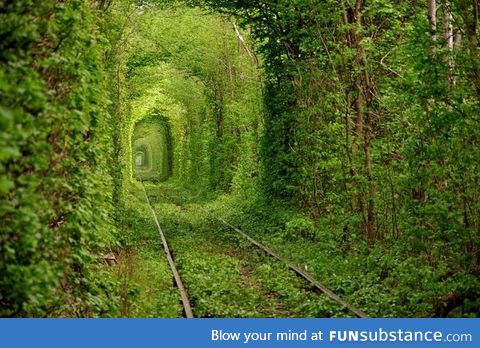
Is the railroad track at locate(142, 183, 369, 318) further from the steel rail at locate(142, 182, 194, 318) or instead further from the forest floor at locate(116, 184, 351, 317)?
the forest floor at locate(116, 184, 351, 317)

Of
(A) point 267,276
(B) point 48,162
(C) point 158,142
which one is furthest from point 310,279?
(C) point 158,142

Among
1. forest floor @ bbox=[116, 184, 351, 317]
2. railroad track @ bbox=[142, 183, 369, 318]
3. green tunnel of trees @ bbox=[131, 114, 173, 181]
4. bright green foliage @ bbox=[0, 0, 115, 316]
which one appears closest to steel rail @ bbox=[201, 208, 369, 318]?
→ railroad track @ bbox=[142, 183, 369, 318]

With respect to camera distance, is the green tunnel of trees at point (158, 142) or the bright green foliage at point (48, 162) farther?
the green tunnel of trees at point (158, 142)

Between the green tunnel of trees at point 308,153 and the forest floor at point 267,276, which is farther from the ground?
the green tunnel of trees at point 308,153

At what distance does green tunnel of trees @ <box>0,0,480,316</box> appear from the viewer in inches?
257

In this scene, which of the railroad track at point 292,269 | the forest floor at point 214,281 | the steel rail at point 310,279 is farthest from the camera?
the forest floor at point 214,281

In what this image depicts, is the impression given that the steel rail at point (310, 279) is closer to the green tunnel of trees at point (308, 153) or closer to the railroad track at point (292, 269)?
the railroad track at point (292, 269)

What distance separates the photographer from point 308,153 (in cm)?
1961

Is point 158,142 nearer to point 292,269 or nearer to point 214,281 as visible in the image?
point 292,269

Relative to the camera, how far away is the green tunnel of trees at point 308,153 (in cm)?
654

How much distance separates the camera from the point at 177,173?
6756 cm

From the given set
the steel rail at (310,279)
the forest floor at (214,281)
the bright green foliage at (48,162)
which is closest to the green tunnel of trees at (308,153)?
the bright green foliage at (48,162)

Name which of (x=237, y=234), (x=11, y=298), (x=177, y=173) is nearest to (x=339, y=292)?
(x=11, y=298)

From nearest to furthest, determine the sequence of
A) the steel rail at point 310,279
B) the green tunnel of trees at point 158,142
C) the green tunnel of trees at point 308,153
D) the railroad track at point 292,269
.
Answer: the green tunnel of trees at point 308,153
the steel rail at point 310,279
the railroad track at point 292,269
the green tunnel of trees at point 158,142
